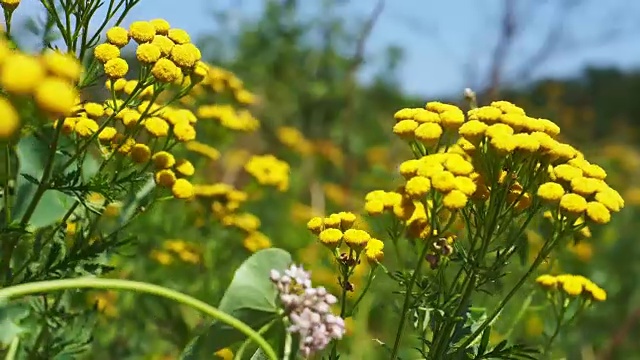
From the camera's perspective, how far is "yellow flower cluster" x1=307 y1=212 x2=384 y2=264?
159 centimetres

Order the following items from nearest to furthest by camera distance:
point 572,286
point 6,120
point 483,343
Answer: point 6,120 < point 483,343 < point 572,286

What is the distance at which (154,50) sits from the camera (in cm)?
161

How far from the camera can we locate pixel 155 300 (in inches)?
114

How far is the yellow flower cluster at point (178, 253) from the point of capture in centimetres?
289

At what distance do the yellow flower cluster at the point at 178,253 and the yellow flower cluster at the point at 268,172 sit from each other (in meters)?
0.52

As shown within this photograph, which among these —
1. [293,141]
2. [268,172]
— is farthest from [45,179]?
[293,141]

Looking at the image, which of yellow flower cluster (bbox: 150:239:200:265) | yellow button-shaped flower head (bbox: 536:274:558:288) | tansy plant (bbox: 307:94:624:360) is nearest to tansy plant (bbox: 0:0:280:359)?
tansy plant (bbox: 307:94:624:360)

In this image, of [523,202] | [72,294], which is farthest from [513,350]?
[72,294]

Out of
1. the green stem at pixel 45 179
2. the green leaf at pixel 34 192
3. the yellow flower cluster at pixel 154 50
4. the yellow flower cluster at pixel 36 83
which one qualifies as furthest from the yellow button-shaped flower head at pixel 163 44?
the yellow flower cluster at pixel 36 83

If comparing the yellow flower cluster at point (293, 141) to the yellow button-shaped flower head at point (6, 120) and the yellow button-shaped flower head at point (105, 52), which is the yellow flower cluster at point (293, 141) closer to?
the yellow button-shaped flower head at point (105, 52)

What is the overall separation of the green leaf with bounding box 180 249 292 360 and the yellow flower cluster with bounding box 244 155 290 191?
71.9 inches

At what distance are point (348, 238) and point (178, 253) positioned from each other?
4.68 ft

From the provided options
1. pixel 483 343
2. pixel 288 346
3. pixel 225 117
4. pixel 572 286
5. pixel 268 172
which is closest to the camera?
pixel 288 346

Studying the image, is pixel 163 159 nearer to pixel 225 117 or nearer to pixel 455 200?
pixel 455 200
